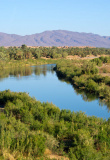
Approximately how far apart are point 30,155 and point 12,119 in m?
2.94

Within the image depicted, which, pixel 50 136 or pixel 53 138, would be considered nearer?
pixel 53 138

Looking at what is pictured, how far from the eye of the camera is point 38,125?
10.1 meters

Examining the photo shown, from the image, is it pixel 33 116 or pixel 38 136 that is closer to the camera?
pixel 38 136

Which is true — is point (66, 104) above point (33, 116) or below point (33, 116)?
below

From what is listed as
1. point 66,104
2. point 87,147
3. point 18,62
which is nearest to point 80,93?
point 66,104

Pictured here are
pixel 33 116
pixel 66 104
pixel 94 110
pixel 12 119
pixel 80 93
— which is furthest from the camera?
pixel 80 93

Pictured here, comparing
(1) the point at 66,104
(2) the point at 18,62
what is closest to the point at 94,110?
(1) the point at 66,104

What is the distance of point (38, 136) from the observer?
27.6 ft

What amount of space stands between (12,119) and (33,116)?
123cm

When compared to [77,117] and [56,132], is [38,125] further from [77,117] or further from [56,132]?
[77,117]

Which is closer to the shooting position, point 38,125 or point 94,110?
point 38,125

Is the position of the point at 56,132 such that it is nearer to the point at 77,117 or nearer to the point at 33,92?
the point at 77,117

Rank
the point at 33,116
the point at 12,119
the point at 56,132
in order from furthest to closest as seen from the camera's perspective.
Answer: the point at 33,116, the point at 12,119, the point at 56,132

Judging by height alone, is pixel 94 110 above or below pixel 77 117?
below
